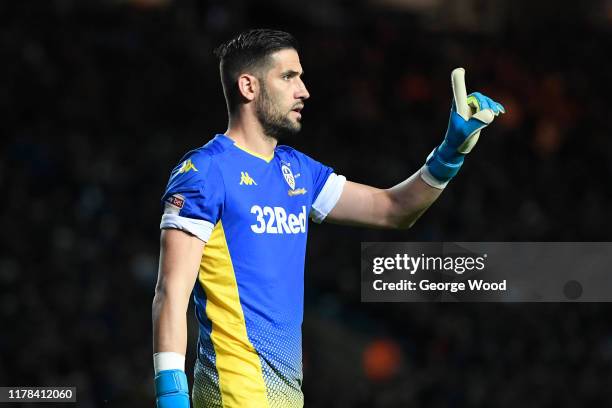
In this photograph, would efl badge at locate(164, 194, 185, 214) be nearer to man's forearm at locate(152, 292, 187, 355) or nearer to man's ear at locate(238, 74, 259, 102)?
man's forearm at locate(152, 292, 187, 355)

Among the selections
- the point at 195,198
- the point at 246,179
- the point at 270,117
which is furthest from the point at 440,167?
the point at 195,198

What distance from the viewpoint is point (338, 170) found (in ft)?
36.4

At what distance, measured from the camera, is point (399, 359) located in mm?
10211

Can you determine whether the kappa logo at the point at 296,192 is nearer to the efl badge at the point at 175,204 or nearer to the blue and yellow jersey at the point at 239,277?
the blue and yellow jersey at the point at 239,277

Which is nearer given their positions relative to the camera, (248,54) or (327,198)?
(248,54)

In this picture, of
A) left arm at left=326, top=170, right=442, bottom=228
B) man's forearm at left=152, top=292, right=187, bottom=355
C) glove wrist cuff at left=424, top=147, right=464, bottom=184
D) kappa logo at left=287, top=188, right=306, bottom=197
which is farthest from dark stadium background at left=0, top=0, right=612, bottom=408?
man's forearm at left=152, top=292, right=187, bottom=355

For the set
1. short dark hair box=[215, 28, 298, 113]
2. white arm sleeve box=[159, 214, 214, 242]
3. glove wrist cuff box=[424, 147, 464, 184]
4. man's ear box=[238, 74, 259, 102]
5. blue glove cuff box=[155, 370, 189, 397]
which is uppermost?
short dark hair box=[215, 28, 298, 113]

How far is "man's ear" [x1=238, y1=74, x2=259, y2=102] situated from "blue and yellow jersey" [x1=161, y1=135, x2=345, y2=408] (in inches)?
7.8

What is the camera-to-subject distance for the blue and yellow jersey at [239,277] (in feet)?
13.9

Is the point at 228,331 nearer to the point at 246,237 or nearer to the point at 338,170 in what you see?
the point at 246,237

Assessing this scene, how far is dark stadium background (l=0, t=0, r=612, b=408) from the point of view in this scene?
9.57 meters

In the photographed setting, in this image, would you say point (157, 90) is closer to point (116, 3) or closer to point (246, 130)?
point (116, 3)

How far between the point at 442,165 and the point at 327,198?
50 centimetres

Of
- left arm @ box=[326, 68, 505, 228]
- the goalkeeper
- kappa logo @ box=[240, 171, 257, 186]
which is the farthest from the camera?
left arm @ box=[326, 68, 505, 228]
